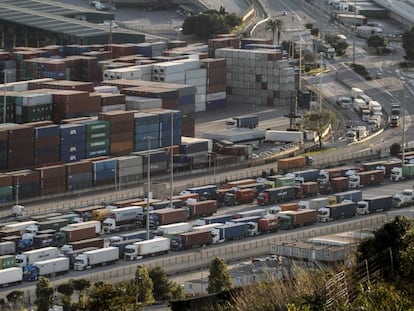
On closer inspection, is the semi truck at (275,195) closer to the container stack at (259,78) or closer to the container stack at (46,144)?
the container stack at (46,144)

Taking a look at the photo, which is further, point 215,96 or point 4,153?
point 215,96

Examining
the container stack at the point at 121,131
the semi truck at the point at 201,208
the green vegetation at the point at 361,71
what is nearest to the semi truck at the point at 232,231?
the semi truck at the point at 201,208

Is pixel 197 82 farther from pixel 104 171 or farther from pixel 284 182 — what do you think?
pixel 284 182

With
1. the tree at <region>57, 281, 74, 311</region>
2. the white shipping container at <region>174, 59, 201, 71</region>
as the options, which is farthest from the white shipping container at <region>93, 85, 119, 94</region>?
the tree at <region>57, 281, 74, 311</region>

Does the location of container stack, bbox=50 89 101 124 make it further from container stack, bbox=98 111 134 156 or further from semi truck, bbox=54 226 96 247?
semi truck, bbox=54 226 96 247

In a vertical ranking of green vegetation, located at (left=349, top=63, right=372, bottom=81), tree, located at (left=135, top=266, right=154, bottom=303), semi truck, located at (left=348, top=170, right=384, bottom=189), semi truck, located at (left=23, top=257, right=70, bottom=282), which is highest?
tree, located at (left=135, top=266, right=154, bottom=303)

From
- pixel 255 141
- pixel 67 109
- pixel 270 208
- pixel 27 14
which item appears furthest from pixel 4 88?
pixel 27 14

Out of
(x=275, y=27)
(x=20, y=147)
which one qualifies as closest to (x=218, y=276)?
(x=20, y=147)
